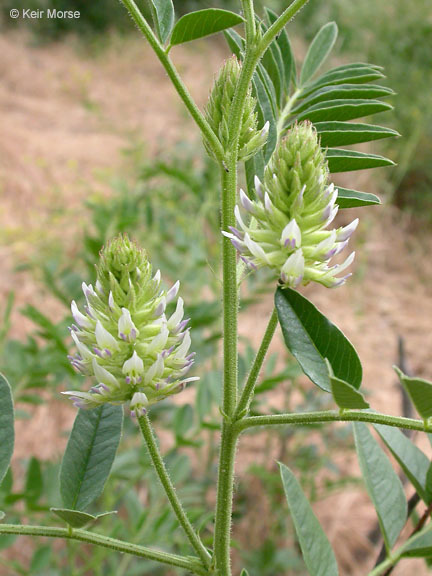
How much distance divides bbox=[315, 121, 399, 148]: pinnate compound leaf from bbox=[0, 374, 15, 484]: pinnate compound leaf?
1.57 feet

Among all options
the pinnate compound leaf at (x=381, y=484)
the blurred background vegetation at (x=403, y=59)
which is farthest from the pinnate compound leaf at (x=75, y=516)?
the blurred background vegetation at (x=403, y=59)

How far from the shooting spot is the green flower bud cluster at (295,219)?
2.03 ft

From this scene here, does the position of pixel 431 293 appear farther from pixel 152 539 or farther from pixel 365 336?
pixel 152 539

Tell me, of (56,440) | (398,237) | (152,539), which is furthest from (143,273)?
(398,237)

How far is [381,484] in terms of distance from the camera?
83cm

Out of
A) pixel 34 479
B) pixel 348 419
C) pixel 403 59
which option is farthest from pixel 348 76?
pixel 403 59

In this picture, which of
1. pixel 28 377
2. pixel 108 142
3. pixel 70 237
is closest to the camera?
pixel 28 377

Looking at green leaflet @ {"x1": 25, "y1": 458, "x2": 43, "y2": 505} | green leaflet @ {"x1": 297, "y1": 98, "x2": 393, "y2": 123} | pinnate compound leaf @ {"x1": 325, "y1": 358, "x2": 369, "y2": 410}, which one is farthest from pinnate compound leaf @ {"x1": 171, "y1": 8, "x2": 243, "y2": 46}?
green leaflet @ {"x1": 25, "y1": 458, "x2": 43, "y2": 505}

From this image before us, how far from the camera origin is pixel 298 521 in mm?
753

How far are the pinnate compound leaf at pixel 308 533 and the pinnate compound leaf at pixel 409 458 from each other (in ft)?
0.41

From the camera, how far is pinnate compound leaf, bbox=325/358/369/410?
1.80 ft

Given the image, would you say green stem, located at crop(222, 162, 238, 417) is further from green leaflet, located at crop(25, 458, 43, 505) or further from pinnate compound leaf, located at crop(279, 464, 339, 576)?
green leaflet, located at crop(25, 458, 43, 505)

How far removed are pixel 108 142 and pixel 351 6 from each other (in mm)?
2786

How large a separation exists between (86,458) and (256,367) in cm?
25
